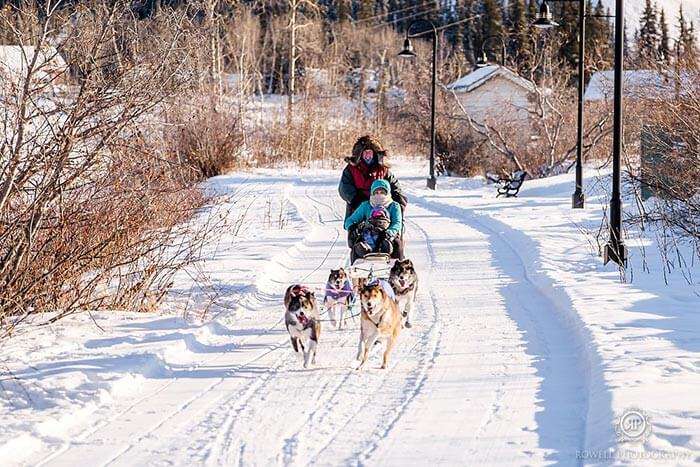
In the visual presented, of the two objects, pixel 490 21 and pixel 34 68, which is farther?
pixel 490 21

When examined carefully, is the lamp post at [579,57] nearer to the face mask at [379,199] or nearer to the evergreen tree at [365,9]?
the face mask at [379,199]

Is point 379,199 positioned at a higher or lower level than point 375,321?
higher

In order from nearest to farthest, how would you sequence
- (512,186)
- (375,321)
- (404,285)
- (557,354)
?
(375,321) < (557,354) < (404,285) < (512,186)

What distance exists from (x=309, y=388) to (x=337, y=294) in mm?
2272

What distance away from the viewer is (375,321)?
8172 millimetres

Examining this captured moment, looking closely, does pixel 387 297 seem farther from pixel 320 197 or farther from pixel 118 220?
pixel 320 197

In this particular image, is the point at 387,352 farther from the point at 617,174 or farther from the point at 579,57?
the point at 579,57

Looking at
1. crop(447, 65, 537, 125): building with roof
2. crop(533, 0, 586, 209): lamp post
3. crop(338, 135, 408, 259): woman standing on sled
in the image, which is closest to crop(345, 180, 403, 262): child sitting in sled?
crop(338, 135, 408, 259): woman standing on sled

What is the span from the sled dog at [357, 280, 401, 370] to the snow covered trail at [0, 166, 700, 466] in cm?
17

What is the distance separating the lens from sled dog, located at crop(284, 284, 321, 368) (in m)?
8.19

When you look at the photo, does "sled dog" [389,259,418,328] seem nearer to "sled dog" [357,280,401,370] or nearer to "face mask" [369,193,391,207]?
"face mask" [369,193,391,207]

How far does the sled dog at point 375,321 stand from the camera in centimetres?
808

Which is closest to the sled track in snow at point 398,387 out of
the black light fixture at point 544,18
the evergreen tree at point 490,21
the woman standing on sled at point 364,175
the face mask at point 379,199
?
the face mask at point 379,199

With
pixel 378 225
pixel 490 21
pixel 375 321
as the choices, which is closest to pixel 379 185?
pixel 378 225
